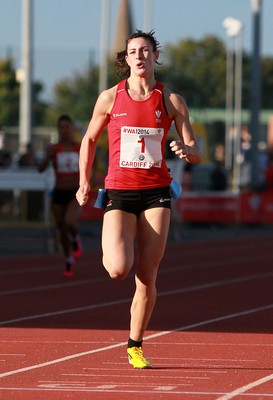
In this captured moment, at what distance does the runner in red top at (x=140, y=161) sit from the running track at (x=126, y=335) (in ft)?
1.96

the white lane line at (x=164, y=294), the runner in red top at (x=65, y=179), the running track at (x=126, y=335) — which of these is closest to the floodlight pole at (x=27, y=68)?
the running track at (x=126, y=335)

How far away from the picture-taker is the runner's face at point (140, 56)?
1014 cm

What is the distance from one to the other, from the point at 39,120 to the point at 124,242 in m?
84.9

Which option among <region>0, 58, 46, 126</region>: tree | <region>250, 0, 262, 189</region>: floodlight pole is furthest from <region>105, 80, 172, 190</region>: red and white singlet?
<region>0, 58, 46, 126</region>: tree

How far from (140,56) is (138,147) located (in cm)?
63

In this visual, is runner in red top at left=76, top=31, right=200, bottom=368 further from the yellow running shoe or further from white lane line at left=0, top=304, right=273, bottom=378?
white lane line at left=0, top=304, right=273, bottom=378

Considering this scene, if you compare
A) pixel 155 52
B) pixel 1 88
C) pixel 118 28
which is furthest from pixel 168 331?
pixel 118 28

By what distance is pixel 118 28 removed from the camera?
107500 millimetres

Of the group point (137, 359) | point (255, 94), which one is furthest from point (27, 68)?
point (137, 359)

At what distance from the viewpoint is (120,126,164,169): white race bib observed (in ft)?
33.3

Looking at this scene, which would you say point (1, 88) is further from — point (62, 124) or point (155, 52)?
point (155, 52)

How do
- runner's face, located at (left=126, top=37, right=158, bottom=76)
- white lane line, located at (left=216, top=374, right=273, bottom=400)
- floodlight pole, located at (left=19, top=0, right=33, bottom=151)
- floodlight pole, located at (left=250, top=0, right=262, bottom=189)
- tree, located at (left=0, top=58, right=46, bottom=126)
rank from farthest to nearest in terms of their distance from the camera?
tree, located at (left=0, top=58, right=46, bottom=126)
floodlight pole, located at (left=250, top=0, right=262, bottom=189)
floodlight pole, located at (left=19, top=0, right=33, bottom=151)
runner's face, located at (left=126, top=37, right=158, bottom=76)
white lane line, located at (left=216, top=374, right=273, bottom=400)

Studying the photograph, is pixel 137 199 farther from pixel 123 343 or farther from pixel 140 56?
pixel 123 343

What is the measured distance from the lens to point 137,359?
33.8 feet
